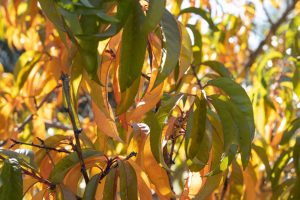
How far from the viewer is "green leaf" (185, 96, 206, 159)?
83 centimetres

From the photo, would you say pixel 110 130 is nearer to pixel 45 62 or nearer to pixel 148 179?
pixel 148 179

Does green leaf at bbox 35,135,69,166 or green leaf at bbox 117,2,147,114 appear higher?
green leaf at bbox 117,2,147,114

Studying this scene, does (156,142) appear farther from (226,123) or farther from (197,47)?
(197,47)

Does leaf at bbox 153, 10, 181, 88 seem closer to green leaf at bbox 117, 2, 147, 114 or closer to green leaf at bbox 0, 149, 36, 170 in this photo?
green leaf at bbox 117, 2, 147, 114

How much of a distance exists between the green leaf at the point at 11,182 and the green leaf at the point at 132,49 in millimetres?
180

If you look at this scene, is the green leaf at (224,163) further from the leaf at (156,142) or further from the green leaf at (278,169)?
the green leaf at (278,169)

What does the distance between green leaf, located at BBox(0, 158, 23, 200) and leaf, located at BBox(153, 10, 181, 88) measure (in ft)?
0.71

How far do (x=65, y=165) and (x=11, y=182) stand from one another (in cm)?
16

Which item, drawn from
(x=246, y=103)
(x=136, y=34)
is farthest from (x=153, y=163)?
(x=136, y=34)

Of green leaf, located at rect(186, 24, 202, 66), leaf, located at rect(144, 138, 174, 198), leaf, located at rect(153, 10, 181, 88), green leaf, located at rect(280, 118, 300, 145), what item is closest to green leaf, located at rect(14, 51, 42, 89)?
green leaf, located at rect(186, 24, 202, 66)

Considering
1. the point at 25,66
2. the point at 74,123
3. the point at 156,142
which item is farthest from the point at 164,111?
the point at 25,66

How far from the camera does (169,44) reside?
0.77 metres

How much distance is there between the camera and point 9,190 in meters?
0.76

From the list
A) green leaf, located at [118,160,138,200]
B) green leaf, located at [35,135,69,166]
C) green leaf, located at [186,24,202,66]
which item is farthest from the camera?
green leaf, located at [186,24,202,66]
